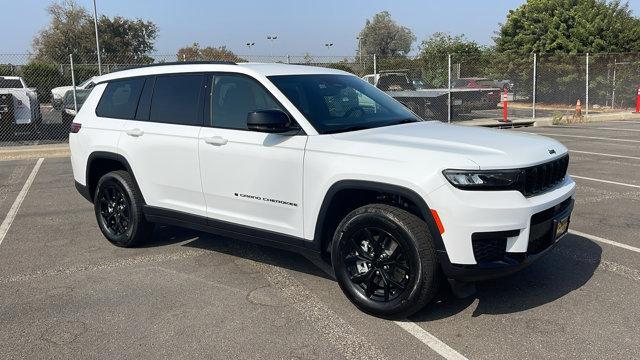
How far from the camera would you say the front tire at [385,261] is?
3.60m

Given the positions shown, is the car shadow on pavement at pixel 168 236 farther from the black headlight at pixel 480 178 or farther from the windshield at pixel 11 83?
the windshield at pixel 11 83

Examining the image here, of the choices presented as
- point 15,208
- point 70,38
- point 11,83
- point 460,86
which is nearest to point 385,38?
point 70,38

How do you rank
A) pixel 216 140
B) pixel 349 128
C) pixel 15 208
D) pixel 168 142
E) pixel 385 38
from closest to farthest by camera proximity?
pixel 349 128, pixel 216 140, pixel 168 142, pixel 15 208, pixel 385 38

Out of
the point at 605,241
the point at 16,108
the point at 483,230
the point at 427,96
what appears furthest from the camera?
the point at 427,96

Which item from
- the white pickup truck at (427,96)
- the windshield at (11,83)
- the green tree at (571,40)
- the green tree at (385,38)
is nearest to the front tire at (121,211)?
the white pickup truck at (427,96)

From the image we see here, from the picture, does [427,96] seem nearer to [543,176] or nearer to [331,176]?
[543,176]

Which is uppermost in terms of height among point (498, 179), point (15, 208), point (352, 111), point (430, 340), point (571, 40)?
point (571, 40)

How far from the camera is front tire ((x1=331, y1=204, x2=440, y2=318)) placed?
3596 millimetres

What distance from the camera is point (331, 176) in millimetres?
3922

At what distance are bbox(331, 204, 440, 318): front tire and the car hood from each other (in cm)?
42

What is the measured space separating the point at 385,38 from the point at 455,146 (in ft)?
235

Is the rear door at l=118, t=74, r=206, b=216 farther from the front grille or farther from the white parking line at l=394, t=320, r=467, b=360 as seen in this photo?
the front grille

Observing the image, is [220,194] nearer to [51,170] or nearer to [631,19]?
[51,170]

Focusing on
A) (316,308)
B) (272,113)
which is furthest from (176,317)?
(272,113)
